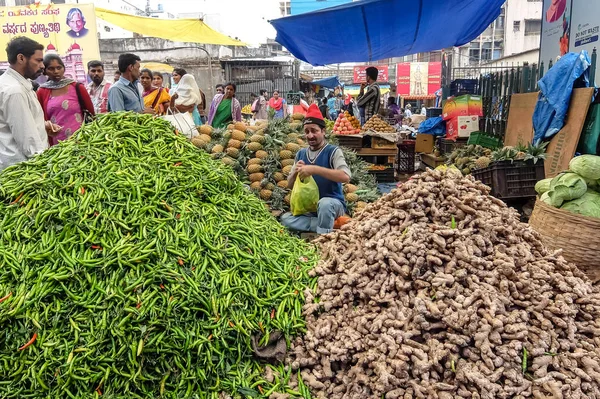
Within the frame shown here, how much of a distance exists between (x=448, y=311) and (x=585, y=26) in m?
5.80

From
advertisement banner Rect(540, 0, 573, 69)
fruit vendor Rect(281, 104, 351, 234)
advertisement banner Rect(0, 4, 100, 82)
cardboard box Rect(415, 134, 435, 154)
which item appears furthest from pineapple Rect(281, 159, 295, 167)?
advertisement banner Rect(0, 4, 100, 82)

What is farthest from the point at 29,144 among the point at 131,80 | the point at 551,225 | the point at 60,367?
the point at 551,225

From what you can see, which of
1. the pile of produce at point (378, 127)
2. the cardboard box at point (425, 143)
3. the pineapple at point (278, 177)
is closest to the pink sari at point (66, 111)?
the pineapple at point (278, 177)

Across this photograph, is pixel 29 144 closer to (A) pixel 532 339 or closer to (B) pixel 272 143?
(B) pixel 272 143

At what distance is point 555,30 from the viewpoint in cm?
706

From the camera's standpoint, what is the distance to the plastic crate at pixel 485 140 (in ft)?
24.6

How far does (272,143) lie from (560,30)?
497 cm

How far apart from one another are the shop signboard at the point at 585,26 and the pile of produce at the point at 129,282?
209 inches

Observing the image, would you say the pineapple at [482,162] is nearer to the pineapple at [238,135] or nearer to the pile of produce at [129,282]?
the pineapple at [238,135]

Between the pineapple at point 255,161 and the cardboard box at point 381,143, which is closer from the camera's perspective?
the pineapple at point 255,161

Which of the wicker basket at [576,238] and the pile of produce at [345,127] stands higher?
the pile of produce at [345,127]

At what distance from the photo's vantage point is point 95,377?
2209 mm

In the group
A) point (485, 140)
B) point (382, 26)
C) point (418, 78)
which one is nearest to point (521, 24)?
point (418, 78)

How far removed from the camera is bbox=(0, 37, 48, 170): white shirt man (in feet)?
13.4
